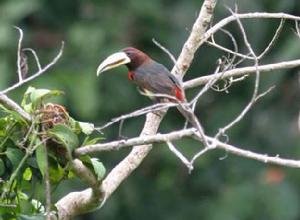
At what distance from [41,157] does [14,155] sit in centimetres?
12

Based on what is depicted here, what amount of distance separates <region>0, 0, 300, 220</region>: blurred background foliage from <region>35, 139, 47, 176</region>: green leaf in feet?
16.7

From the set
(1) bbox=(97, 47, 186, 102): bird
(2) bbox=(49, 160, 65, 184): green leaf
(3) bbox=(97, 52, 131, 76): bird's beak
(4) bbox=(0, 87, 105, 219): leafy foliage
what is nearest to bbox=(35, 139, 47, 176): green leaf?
(4) bbox=(0, 87, 105, 219): leafy foliage

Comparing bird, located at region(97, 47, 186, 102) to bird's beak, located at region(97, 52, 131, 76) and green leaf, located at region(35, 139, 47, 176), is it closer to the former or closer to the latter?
bird's beak, located at region(97, 52, 131, 76)

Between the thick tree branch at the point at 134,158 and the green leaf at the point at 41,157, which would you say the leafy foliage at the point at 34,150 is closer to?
the green leaf at the point at 41,157

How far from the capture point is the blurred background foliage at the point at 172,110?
962 centimetres

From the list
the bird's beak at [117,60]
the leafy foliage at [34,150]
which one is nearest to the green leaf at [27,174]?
the leafy foliage at [34,150]

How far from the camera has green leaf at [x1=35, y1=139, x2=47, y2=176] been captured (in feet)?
13.2

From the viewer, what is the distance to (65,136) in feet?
13.2

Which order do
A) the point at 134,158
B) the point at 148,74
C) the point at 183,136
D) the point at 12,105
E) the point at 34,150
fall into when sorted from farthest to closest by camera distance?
the point at 148,74 → the point at 134,158 → the point at 34,150 → the point at 12,105 → the point at 183,136

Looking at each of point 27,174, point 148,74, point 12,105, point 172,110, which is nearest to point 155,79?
point 148,74

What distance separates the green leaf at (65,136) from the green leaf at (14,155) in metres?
0.14

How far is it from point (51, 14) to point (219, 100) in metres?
1.50

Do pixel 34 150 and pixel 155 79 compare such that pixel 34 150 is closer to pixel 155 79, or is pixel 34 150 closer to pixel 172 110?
pixel 155 79

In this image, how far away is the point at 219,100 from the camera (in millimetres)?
10711
